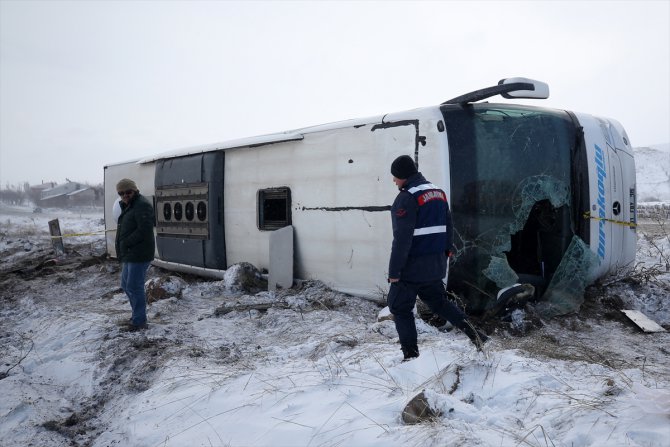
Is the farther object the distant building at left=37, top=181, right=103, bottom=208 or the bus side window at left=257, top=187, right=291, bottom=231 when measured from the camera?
the distant building at left=37, top=181, right=103, bottom=208

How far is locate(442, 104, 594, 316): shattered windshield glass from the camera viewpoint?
5.13 m

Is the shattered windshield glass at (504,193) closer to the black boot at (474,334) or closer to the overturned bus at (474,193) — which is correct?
the overturned bus at (474,193)

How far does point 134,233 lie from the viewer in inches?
194

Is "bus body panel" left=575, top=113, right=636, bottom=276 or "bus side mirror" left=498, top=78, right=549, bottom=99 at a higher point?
"bus side mirror" left=498, top=78, right=549, bottom=99

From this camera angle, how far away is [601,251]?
222 inches

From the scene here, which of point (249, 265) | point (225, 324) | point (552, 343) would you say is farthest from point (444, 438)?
point (249, 265)

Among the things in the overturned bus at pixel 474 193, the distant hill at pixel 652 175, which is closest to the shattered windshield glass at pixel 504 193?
the overturned bus at pixel 474 193

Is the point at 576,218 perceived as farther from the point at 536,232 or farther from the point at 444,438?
the point at 444,438

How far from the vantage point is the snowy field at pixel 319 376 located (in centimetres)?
246

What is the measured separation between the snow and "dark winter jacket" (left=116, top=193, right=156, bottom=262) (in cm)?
86

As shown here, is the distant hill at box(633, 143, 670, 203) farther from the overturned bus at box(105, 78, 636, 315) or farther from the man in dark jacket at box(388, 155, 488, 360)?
the man in dark jacket at box(388, 155, 488, 360)

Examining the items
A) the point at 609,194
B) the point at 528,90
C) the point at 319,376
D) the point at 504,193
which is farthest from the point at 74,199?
the point at 319,376

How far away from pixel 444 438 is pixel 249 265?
540cm

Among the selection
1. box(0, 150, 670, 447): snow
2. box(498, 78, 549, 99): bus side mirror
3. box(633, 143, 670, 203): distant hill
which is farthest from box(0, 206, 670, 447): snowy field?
box(633, 143, 670, 203): distant hill
